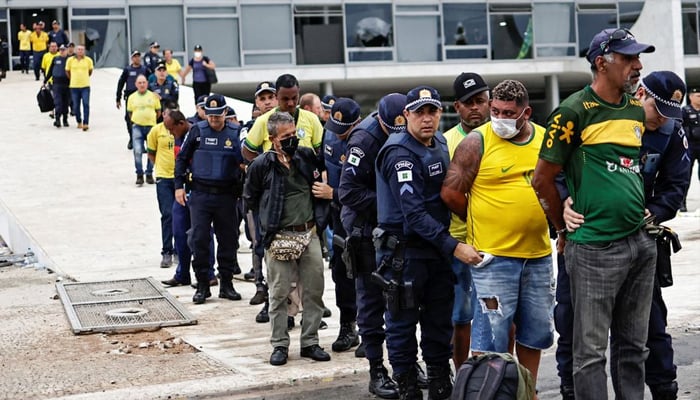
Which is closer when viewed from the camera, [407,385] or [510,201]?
[510,201]

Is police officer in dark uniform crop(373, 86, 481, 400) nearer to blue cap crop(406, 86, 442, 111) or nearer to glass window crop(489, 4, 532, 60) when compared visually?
blue cap crop(406, 86, 442, 111)

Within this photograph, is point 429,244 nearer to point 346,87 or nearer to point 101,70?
point 101,70

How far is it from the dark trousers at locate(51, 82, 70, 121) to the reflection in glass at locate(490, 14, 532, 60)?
17.9m

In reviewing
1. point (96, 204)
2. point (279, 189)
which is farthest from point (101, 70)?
point (279, 189)

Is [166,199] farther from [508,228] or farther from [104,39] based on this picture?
[104,39]

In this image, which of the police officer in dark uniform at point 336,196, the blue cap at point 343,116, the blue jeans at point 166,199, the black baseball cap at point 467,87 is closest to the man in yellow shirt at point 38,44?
the blue jeans at point 166,199

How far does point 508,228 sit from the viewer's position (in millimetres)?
5969

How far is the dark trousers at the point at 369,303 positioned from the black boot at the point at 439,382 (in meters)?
0.56

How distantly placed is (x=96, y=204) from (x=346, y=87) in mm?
21612

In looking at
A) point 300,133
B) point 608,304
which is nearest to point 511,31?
point 300,133

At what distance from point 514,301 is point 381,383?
1380mm

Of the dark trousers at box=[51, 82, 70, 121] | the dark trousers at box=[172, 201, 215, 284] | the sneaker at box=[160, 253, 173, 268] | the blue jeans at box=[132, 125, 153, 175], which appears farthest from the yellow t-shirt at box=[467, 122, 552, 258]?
the dark trousers at box=[51, 82, 70, 121]

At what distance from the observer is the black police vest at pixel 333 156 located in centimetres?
841

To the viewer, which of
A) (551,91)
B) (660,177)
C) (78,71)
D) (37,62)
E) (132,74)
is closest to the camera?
(660,177)
